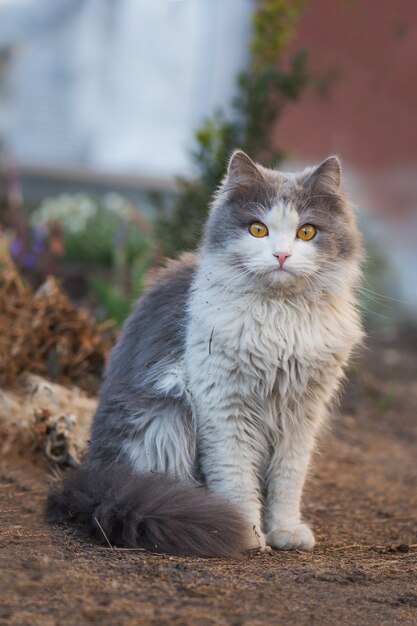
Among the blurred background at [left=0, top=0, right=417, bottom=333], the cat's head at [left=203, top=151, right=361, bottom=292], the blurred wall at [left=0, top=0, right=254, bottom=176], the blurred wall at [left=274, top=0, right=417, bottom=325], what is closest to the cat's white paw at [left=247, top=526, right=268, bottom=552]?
the cat's head at [left=203, top=151, right=361, bottom=292]

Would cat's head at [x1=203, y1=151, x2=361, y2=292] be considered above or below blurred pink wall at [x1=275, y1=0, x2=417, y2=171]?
below

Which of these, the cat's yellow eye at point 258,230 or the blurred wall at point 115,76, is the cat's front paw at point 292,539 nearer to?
the cat's yellow eye at point 258,230

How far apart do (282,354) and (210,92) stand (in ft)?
24.9

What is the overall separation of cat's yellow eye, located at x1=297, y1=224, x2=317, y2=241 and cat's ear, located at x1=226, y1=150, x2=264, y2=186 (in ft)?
0.77

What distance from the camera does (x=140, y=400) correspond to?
10.1 ft

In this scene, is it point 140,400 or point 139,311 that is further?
point 139,311

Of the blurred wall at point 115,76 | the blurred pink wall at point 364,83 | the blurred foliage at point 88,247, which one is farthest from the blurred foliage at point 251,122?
the blurred wall at point 115,76

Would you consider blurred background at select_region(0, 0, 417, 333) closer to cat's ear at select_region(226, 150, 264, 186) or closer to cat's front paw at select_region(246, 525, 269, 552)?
cat's ear at select_region(226, 150, 264, 186)

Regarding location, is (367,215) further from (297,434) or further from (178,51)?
(297,434)

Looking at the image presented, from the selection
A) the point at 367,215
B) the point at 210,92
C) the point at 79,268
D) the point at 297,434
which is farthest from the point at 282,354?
the point at 210,92

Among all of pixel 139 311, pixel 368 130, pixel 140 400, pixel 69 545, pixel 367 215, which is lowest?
pixel 69 545

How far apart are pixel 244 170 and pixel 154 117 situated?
7160 mm

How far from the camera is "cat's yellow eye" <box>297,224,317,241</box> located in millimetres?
2940

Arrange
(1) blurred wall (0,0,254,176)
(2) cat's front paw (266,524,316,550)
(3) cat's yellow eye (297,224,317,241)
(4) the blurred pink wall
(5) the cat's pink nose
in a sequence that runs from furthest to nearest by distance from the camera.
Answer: (1) blurred wall (0,0,254,176) < (4) the blurred pink wall < (2) cat's front paw (266,524,316,550) < (3) cat's yellow eye (297,224,317,241) < (5) the cat's pink nose
